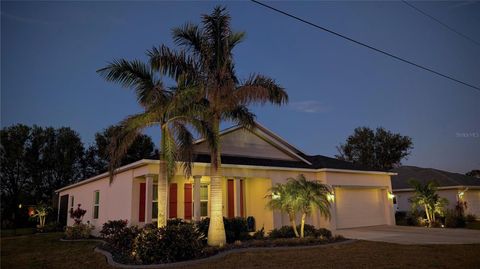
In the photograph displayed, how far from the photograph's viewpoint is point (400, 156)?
4000 centimetres

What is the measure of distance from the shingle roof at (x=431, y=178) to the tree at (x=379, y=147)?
6.39 m

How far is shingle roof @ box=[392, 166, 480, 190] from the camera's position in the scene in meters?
26.8

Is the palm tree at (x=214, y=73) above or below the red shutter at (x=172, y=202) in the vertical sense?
above

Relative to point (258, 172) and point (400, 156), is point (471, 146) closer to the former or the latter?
point (258, 172)

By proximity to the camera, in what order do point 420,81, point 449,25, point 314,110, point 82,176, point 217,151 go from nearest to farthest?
1. point 217,151
2. point 449,25
3. point 420,81
4. point 314,110
5. point 82,176

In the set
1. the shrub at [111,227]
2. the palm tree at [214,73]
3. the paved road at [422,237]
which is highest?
the palm tree at [214,73]

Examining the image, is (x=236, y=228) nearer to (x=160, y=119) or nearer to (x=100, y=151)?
(x=160, y=119)

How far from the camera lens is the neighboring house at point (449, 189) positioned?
26.0m

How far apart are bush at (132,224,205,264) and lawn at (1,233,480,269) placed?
2.94 ft

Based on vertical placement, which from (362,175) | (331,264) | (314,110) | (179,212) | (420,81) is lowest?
(331,264)

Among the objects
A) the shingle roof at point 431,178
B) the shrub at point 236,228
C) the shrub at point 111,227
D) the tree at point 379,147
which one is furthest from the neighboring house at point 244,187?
the tree at point 379,147

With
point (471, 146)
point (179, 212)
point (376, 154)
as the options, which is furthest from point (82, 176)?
point (471, 146)

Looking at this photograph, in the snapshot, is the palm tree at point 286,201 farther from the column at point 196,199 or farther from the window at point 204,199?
the window at point 204,199

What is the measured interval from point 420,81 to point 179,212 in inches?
634
